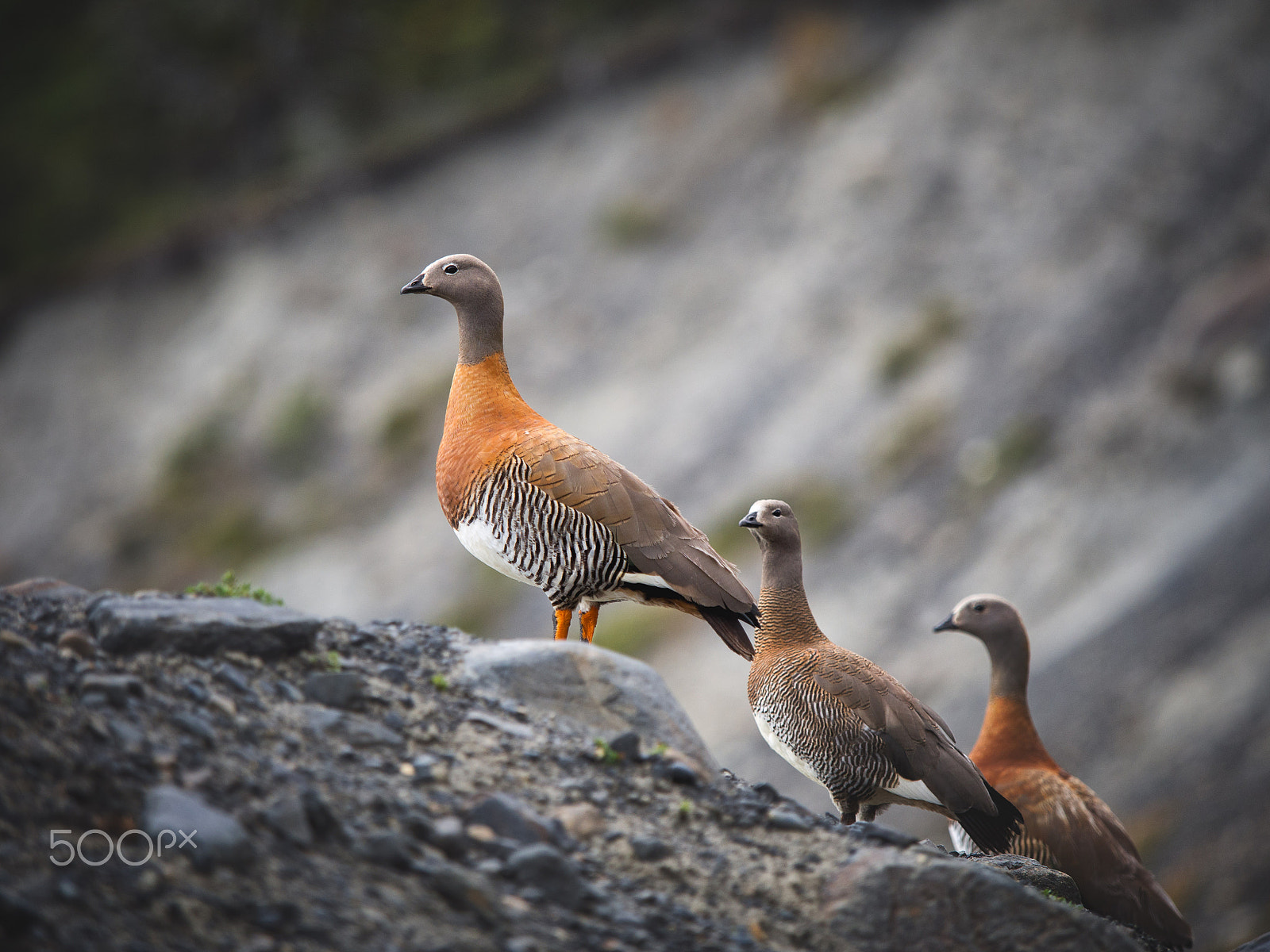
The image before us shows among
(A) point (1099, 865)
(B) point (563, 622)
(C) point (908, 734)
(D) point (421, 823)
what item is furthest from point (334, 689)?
(A) point (1099, 865)

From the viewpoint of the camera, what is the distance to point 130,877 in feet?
14.6

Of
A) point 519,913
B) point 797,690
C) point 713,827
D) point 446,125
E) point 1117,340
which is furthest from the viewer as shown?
point 446,125

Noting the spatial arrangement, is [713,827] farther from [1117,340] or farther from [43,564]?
[43,564]

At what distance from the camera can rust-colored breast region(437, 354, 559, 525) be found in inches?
316

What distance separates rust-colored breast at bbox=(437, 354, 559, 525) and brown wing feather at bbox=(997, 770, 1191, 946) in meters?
4.82

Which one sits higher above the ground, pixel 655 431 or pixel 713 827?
pixel 655 431

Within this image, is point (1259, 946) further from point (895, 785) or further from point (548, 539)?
point (548, 539)

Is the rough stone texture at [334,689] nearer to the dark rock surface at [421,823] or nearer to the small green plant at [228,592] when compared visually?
the dark rock surface at [421,823]

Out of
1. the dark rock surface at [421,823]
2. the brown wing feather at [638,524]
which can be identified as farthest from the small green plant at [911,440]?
the dark rock surface at [421,823]

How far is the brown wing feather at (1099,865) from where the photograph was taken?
27.7ft

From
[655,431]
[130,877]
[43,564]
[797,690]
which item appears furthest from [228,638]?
[43,564]

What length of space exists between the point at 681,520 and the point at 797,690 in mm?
1511

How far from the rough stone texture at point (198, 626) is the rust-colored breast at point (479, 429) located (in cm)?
169

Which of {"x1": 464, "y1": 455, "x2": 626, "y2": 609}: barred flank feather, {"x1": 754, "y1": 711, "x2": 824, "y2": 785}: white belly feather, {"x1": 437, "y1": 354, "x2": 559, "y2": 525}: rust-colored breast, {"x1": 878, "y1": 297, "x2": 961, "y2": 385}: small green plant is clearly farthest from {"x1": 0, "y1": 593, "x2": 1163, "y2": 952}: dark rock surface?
{"x1": 878, "y1": 297, "x2": 961, "y2": 385}: small green plant
